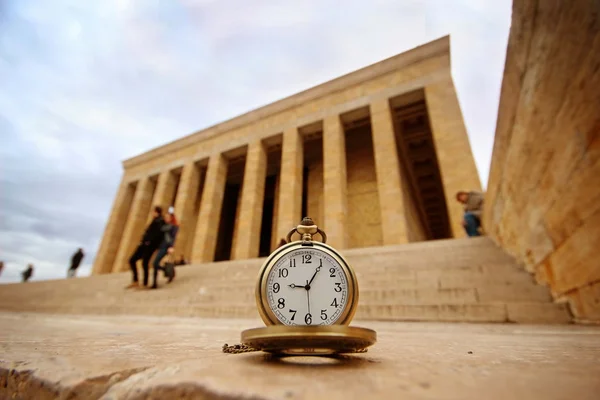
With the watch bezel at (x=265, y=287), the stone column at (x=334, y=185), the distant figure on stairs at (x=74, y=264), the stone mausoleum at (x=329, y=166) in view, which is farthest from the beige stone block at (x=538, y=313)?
the distant figure on stairs at (x=74, y=264)

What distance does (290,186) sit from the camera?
13.3 metres

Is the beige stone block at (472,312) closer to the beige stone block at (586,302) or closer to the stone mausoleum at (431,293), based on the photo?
the stone mausoleum at (431,293)

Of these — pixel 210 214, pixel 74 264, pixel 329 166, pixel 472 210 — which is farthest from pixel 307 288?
pixel 74 264

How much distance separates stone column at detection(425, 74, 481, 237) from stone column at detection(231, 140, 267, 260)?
8.33 meters

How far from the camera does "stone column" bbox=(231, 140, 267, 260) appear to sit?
519 inches

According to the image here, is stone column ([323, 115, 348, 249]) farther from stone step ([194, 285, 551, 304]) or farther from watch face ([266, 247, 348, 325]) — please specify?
watch face ([266, 247, 348, 325])

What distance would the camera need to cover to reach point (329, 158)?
42.6ft

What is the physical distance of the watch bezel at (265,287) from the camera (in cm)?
113

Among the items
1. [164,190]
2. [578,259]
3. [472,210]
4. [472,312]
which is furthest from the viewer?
[164,190]

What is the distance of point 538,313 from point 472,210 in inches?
190

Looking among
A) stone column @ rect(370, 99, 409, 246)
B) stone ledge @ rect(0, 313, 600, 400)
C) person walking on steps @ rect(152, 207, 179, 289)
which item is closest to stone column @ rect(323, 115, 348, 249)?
stone column @ rect(370, 99, 409, 246)

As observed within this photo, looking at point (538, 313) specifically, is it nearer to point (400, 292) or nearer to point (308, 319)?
point (400, 292)

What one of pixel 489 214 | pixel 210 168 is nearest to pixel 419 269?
pixel 489 214

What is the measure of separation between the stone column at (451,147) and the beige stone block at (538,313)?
605cm
